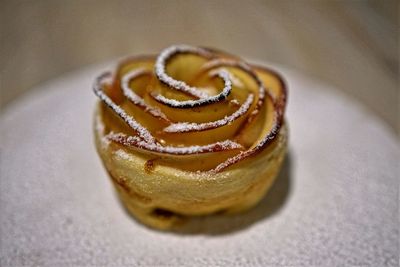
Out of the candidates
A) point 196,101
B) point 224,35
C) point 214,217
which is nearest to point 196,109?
point 196,101

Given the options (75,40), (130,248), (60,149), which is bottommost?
(130,248)

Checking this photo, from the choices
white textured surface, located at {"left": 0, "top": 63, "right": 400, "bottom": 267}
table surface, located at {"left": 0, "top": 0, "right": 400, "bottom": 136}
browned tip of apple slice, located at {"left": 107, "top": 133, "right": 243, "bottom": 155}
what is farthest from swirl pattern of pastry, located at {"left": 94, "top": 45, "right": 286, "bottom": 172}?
table surface, located at {"left": 0, "top": 0, "right": 400, "bottom": 136}

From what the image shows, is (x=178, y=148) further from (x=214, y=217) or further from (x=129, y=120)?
(x=214, y=217)

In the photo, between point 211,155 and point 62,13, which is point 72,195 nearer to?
point 211,155

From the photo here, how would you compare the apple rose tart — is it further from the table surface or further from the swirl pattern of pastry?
the table surface

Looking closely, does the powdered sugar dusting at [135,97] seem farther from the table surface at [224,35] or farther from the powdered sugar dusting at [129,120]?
the table surface at [224,35]

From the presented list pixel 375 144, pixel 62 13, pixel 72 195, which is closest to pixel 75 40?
pixel 62 13
